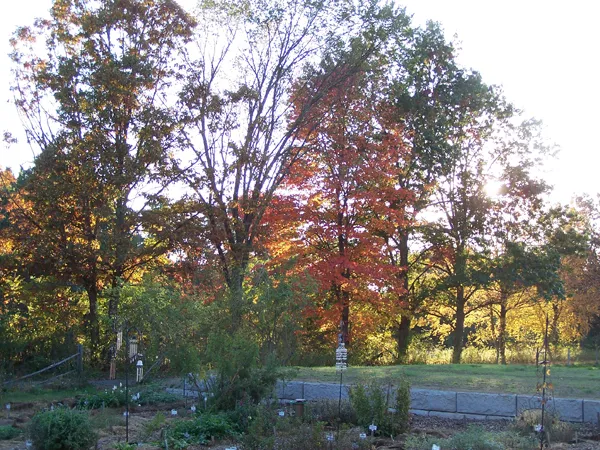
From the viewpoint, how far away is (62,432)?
6.75 m

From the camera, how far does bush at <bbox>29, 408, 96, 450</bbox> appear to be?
265 inches

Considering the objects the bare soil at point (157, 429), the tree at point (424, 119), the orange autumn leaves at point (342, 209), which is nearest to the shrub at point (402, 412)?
the bare soil at point (157, 429)

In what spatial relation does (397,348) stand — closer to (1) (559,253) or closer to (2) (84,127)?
(1) (559,253)

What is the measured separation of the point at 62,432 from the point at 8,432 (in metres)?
1.96

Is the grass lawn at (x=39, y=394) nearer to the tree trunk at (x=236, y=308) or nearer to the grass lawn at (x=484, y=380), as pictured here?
the tree trunk at (x=236, y=308)

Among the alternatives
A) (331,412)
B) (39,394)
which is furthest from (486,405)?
(39,394)

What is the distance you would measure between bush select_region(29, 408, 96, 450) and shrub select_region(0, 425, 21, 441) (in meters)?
1.44

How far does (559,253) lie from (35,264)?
1835 centimetres

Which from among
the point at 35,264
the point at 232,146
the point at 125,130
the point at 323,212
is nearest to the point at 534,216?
the point at 323,212

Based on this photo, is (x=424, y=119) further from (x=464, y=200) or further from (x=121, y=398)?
(x=121, y=398)

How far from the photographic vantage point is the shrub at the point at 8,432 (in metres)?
8.09

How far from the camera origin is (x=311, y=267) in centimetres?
1878

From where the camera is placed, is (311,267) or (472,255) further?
(472,255)

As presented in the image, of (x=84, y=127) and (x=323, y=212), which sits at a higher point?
(x=84, y=127)
